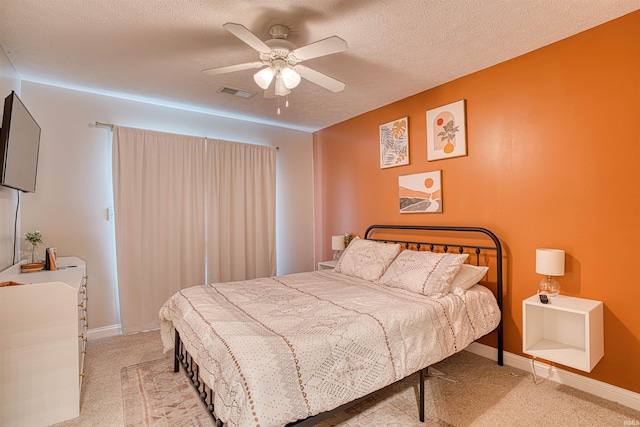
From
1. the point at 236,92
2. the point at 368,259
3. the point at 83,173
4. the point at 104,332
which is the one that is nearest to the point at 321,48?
the point at 236,92

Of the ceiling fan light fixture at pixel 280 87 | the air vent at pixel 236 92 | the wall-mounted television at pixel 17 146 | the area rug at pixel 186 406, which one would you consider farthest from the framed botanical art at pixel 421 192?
the wall-mounted television at pixel 17 146

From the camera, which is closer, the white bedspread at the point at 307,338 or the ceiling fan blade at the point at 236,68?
the white bedspread at the point at 307,338

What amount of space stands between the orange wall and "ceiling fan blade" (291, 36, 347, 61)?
1769 mm

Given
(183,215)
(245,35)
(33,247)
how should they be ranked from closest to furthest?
(245,35) → (33,247) → (183,215)

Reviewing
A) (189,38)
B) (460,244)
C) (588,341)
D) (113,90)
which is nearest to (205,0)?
(189,38)

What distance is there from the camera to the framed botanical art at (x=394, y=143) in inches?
146

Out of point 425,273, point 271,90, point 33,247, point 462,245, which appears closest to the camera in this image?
point 271,90

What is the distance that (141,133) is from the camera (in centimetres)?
375

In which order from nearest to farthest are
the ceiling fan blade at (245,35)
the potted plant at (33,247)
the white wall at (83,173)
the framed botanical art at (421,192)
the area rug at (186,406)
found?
the ceiling fan blade at (245,35), the area rug at (186,406), the potted plant at (33,247), the white wall at (83,173), the framed botanical art at (421,192)

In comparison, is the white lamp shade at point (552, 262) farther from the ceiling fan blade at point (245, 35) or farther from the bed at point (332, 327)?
the ceiling fan blade at point (245, 35)

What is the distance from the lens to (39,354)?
2.06m

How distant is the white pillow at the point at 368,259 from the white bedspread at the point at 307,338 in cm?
34

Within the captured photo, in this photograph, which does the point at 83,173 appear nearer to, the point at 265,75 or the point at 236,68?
the point at 236,68

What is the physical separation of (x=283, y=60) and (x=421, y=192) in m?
2.09
